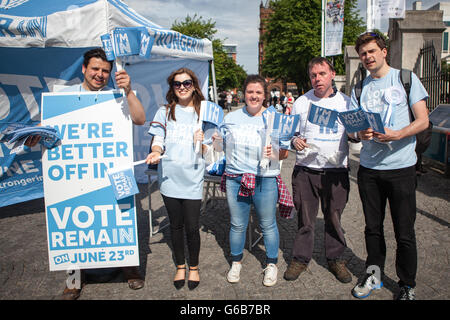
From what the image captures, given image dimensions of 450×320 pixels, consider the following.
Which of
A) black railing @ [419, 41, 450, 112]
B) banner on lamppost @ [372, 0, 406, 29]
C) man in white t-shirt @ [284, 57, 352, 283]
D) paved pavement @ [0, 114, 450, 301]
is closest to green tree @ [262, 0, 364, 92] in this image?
black railing @ [419, 41, 450, 112]

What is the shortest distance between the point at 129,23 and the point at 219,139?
2.84 metres

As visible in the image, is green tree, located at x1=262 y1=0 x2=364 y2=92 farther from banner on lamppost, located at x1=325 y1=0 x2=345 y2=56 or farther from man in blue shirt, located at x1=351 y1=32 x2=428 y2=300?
man in blue shirt, located at x1=351 y1=32 x2=428 y2=300

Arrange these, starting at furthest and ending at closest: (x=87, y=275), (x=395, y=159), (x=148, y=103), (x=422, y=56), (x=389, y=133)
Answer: (x=422, y=56)
(x=148, y=103)
(x=87, y=275)
(x=395, y=159)
(x=389, y=133)

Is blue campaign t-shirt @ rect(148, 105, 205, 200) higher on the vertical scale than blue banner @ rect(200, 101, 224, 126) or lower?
lower

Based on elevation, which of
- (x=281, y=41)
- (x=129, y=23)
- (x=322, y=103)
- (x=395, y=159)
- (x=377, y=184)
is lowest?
(x=377, y=184)

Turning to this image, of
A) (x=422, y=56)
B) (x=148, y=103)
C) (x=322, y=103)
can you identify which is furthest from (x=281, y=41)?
(x=322, y=103)

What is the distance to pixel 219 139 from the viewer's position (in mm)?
2701

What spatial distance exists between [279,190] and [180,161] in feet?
3.11

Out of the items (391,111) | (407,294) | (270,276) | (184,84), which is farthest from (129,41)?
(407,294)

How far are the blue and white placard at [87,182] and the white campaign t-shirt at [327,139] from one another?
1561 millimetres

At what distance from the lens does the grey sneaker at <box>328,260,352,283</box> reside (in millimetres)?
2824

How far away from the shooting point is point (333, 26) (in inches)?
376

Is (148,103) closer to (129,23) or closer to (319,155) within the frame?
(129,23)

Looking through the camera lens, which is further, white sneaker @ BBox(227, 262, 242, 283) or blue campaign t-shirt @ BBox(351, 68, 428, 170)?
white sneaker @ BBox(227, 262, 242, 283)
